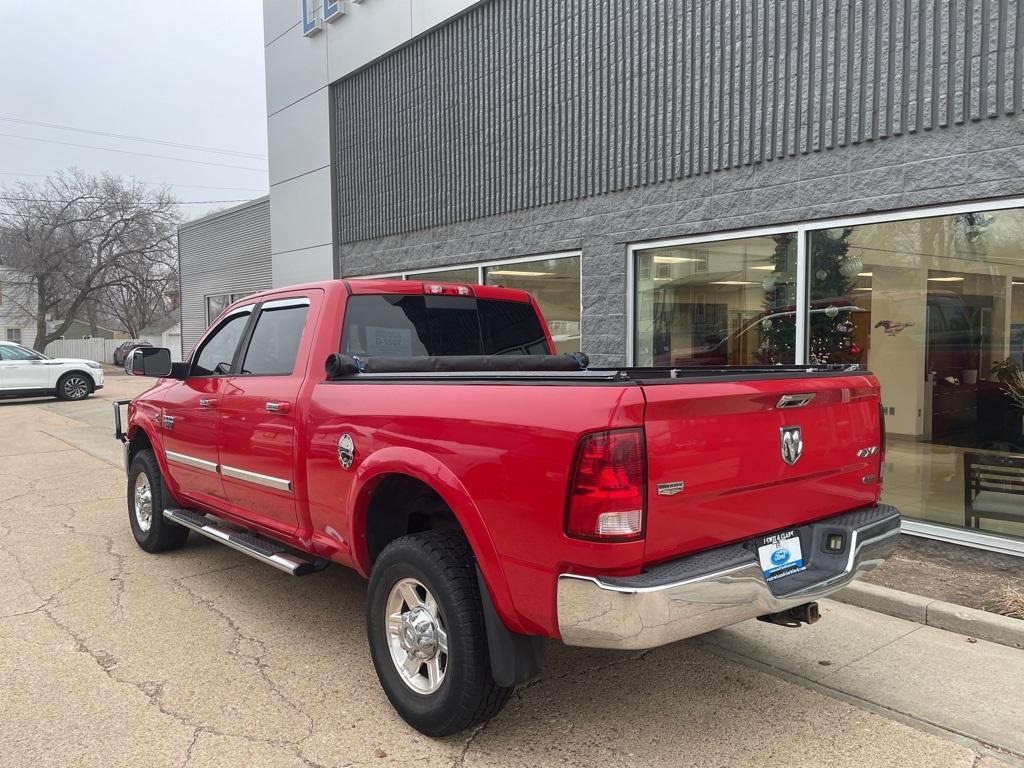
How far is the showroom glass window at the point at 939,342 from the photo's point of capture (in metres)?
5.64

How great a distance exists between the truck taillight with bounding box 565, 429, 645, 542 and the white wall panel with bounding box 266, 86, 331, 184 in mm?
11547

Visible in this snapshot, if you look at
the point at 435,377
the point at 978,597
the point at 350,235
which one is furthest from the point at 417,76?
the point at 978,597

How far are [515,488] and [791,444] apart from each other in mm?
1179

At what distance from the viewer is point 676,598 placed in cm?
252

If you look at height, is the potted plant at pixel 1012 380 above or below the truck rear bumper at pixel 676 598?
above

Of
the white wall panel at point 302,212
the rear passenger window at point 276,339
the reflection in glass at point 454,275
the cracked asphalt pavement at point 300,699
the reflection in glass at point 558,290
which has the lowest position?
the cracked asphalt pavement at point 300,699

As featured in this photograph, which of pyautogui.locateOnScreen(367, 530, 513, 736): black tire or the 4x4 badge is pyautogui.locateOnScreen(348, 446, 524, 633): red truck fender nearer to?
pyautogui.locateOnScreen(367, 530, 513, 736): black tire

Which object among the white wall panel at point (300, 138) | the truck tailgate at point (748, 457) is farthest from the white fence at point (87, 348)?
the truck tailgate at point (748, 457)

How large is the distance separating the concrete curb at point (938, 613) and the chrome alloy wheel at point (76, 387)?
20753mm

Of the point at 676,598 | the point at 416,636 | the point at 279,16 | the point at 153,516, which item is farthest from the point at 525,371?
the point at 279,16

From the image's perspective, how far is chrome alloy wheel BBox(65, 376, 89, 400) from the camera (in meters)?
20.1

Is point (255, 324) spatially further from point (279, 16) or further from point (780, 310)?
point (279, 16)

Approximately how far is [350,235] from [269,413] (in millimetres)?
8870

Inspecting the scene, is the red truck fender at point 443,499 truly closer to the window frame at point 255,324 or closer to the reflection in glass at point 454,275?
the window frame at point 255,324
